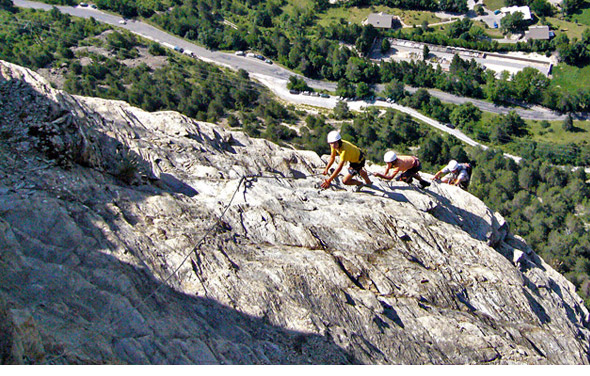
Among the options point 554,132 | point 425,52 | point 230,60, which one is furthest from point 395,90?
point 230,60

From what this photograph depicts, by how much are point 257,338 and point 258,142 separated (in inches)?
441

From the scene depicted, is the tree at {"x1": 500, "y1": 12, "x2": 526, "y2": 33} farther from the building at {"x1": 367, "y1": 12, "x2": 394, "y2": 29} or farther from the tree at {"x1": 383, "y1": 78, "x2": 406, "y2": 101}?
the tree at {"x1": 383, "y1": 78, "x2": 406, "y2": 101}

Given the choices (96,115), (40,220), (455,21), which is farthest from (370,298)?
(455,21)

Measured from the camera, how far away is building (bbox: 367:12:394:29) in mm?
80375

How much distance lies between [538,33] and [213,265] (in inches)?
3314

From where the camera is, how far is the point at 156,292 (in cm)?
912

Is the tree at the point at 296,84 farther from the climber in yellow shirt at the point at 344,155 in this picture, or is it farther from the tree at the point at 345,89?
the climber in yellow shirt at the point at 344,155

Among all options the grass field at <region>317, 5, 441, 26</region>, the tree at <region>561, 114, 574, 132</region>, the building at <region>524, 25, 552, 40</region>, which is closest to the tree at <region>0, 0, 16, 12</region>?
the grass field at <region>317, 5, 441, 26</region>

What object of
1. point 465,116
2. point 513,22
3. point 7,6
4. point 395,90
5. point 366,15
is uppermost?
point 513,22

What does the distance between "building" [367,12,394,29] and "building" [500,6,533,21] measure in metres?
22.1

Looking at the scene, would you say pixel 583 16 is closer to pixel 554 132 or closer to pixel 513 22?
pixel 513 22

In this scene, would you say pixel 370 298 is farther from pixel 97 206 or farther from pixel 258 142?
pixel 258 142

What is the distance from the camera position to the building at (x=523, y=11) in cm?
7656

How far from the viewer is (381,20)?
81.3 metres
